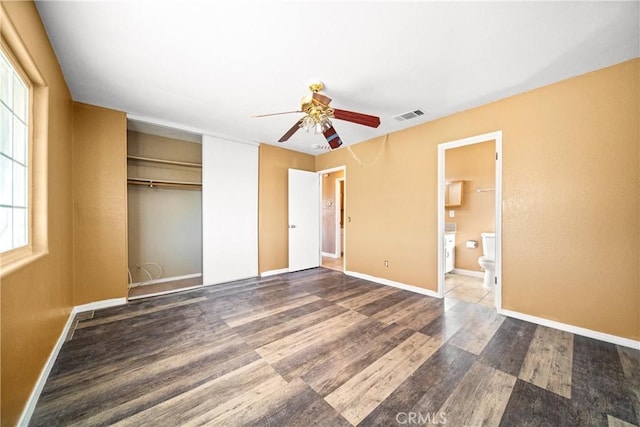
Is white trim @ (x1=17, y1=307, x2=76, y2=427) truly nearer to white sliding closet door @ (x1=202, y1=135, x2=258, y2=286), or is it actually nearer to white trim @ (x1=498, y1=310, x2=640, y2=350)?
white sliding closet door @ (x1=202, y1=135, x2=258, y2=286)

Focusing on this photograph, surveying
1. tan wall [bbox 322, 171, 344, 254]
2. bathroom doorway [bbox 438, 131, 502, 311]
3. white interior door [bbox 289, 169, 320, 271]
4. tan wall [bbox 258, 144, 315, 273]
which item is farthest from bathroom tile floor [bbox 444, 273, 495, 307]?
tan wall [bbox 322, 171, 344, 254]

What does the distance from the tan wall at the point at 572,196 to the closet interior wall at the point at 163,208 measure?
426 centimetres

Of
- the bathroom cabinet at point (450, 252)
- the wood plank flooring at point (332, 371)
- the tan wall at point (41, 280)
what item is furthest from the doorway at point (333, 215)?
the tan wall at point (41, 280)

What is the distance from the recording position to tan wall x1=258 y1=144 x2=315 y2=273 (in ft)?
14.1

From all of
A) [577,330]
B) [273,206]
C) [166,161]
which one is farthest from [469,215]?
[166,161]

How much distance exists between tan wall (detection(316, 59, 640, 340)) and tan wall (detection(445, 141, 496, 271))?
1.65 metres

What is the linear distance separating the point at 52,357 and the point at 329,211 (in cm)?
537

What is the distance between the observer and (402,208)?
3.56 m

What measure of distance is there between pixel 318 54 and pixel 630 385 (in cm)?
332

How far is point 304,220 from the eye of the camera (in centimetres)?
482

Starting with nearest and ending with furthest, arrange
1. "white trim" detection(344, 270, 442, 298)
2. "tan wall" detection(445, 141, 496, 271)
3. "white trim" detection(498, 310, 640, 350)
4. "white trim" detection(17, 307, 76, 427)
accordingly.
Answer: "white trim" detection(17, 307, 76, 427)
"white trim" detection(498, 310, 640, 350)
"white trim" detection(344, 270, 442, 298)
"tan wall" detection(445, 141, 496, 271)

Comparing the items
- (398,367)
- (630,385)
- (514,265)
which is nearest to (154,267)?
(398,367)

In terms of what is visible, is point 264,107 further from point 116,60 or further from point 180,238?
point 180,238

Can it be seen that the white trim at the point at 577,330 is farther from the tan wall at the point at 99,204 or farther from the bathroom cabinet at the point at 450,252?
the tan wall at the point at 99,204
